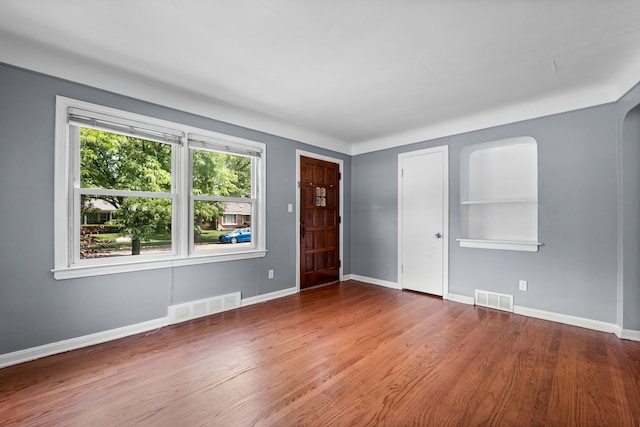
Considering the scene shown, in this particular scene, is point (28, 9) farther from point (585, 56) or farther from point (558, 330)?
point (558, 330)

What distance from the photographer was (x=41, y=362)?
2285 mm

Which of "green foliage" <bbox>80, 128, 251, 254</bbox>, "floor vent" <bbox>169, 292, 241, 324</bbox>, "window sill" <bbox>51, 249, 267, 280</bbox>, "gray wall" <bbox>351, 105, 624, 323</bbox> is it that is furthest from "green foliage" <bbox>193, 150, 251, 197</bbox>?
"gray wall" <bbox>351, 105, 624, 323</bbox>

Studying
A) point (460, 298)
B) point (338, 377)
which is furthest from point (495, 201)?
point (338, 377)

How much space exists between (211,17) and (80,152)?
5.83ft

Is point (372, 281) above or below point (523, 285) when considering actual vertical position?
below

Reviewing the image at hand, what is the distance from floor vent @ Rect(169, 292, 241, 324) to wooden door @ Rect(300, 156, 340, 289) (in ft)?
3.94

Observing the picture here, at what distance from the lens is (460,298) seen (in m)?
3.90

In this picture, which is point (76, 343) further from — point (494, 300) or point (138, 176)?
point (494, 300)

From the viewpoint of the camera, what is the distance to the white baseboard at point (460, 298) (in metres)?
3.81

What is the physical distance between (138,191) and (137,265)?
2.45ft

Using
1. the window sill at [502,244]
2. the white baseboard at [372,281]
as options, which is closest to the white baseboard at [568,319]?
the window sill at [502,244]

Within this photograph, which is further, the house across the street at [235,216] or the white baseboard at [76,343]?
the house across the street at [235,216]

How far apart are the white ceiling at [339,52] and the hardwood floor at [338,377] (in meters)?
2.42

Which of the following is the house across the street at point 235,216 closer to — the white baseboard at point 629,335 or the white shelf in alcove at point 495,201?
the white shelf in alcove at point 495,201
